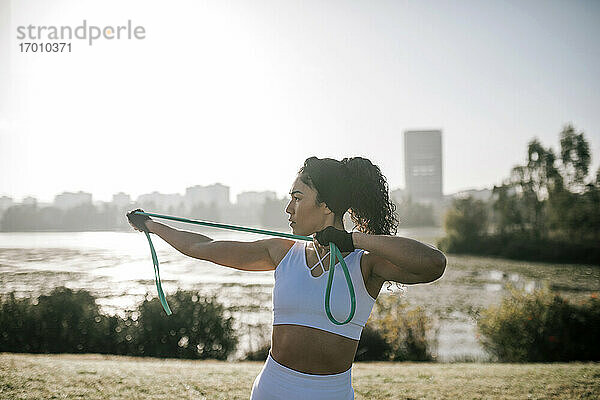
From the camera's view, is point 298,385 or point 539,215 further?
point 539,215

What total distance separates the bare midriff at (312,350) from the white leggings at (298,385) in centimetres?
2

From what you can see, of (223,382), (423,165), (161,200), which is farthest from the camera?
(423,165)

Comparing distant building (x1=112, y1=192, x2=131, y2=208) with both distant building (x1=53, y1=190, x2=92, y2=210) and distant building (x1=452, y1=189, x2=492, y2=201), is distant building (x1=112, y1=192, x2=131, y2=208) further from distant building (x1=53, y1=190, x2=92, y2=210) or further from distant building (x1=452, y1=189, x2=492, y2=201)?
distant building (x1=452, y1=189, x2=492, y2=201)

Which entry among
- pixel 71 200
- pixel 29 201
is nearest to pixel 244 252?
pixel 29 201

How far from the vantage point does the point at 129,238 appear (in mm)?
17172

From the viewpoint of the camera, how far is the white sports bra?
1.67 m

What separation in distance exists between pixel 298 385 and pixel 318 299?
27 cm

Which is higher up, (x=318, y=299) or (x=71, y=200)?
(x=71, y=200)

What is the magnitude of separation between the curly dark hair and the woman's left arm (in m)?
0.27

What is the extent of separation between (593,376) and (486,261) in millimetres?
21380

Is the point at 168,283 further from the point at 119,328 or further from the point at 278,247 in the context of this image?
the point at 278,247

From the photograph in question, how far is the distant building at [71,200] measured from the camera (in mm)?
14759

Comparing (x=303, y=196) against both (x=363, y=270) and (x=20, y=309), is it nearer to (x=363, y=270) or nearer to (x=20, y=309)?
(x=363, y=270)

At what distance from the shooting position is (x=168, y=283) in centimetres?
1623
